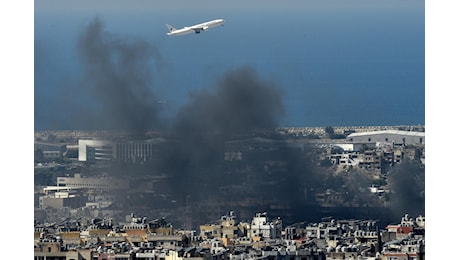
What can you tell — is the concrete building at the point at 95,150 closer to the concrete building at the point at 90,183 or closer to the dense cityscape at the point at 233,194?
the dense cityscape at the point at 233,194

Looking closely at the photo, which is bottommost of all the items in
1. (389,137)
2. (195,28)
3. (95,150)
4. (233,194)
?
(233,194)

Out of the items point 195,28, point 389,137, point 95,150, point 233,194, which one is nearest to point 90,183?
point 95,150

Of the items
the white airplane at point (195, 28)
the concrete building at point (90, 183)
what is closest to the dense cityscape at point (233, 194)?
the concrete building at point (90, 183)

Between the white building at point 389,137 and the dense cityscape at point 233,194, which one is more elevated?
the white building at point 389,137

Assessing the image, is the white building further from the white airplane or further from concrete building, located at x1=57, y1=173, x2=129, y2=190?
concrete building, located at x1=57, y1=173, x2=129, y2=190

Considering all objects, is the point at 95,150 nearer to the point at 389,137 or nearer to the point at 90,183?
the point at 90,183

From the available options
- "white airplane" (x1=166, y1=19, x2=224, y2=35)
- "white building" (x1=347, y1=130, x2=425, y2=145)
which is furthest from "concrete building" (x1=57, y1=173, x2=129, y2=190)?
"white building" (x1=347, y1=130, x2=425, y2=145)

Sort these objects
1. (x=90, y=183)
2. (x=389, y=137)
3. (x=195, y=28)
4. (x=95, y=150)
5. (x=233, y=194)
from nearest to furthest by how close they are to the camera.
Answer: (x=90, y=183) → (x=95, y=150) → (x=233, y=194) → (x=195, y=28) → (x=389, y=137)

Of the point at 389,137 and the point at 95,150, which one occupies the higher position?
the point at 389,137
